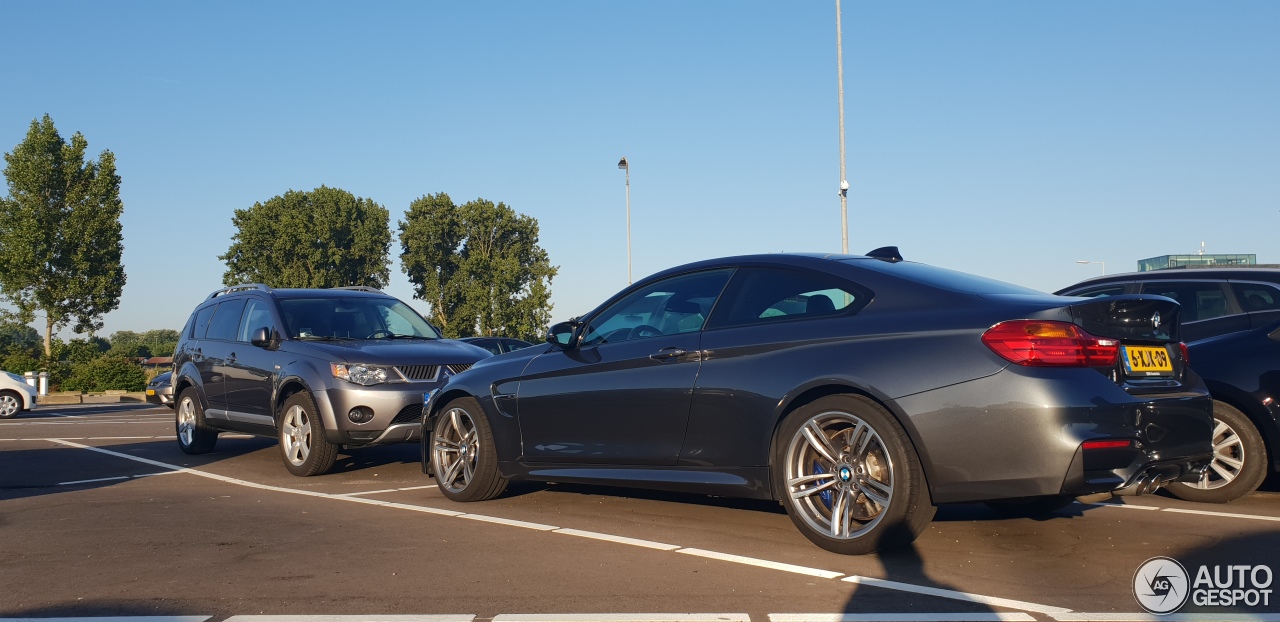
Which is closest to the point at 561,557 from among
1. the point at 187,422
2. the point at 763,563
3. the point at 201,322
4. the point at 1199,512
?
the point at 763,563

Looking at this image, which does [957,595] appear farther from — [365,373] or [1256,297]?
[365,373]

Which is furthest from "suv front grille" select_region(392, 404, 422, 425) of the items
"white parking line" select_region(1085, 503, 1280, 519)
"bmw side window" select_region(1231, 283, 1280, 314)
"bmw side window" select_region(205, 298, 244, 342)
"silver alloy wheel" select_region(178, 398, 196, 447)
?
"bmw side window" select_region(1231, 283, 1280, 314)

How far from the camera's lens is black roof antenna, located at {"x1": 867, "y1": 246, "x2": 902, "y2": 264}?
6223 millimetres

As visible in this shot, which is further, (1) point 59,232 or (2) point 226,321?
(1) point 59,232

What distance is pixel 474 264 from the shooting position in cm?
7831

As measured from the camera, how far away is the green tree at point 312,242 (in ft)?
243

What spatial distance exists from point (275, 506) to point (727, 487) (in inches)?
138

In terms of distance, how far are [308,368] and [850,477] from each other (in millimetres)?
5727

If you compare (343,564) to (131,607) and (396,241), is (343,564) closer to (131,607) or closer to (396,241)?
(131,607)

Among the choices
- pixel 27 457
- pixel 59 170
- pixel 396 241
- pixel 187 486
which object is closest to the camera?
pixel 187 486

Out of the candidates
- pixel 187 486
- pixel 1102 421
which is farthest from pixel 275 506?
pixel 1102 421

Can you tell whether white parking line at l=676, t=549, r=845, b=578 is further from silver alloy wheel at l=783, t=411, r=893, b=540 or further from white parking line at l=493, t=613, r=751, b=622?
white parking line at l=493, t=613, r=751, b=622

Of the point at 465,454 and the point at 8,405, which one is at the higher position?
the point at 8,405

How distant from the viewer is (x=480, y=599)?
437 centimetres
